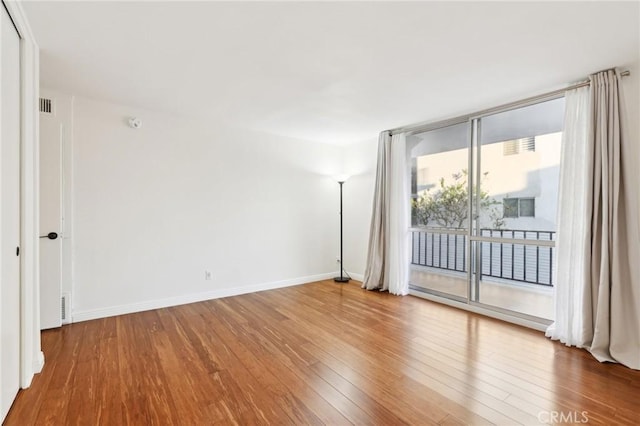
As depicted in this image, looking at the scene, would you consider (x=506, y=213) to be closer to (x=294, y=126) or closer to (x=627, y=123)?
(x=627, y=123)

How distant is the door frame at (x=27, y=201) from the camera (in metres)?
1.98

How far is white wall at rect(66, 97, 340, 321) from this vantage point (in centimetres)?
325

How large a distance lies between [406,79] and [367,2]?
113 centimetres

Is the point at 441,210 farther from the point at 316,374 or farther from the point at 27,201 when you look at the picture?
the point at 27,201

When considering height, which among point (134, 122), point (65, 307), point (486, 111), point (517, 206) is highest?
point (486, 111)

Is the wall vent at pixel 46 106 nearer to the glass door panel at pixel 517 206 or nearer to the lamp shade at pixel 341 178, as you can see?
the lamp shade at pixel 341 178

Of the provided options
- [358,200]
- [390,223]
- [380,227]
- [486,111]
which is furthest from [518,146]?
[358,200]

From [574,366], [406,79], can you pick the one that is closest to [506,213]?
[574,366]

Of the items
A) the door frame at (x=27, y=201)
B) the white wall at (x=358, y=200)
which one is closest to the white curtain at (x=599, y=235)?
the white wall at (x=358, y=200)

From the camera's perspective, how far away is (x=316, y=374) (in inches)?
86.5

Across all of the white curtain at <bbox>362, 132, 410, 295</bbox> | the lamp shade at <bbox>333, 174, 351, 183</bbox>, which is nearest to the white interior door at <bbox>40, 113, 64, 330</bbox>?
the lamp shade at <bbox>333, 174, 351, 183</bbox>

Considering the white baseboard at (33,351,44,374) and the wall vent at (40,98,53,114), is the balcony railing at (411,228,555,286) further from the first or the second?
the wall vent at (40,98,53,114)

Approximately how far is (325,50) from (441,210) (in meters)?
2.76

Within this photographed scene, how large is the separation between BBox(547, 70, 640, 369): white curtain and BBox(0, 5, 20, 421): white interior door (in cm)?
427
